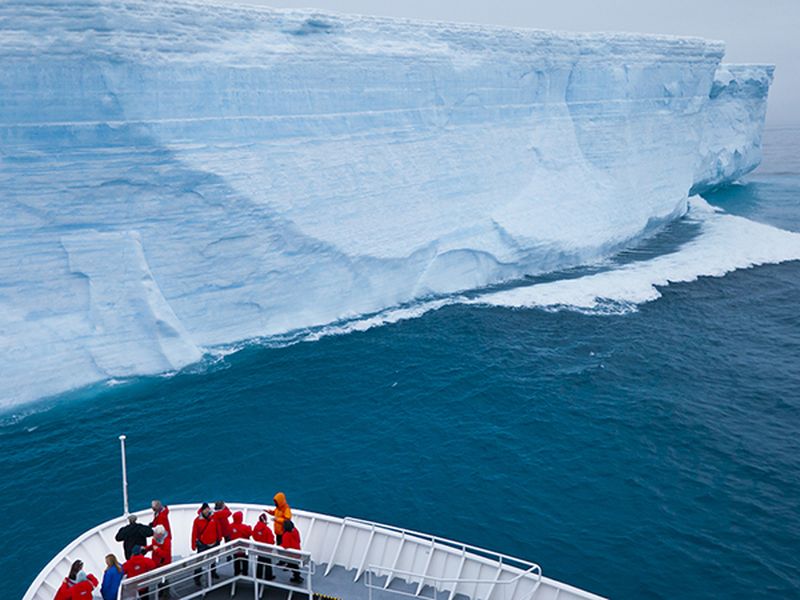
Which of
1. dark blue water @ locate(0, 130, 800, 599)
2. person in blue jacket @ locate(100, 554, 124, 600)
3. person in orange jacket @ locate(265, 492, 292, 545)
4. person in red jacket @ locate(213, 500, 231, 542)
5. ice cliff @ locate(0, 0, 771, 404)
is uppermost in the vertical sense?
ice cliff @ locate(0, 0, 771, 404)

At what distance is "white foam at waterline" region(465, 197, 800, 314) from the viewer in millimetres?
22484

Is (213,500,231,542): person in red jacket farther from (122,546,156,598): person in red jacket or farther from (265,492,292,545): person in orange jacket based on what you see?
(122,546,156,598): person in red jacket

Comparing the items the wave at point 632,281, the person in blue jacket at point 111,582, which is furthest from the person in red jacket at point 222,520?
the wave at point 632,281

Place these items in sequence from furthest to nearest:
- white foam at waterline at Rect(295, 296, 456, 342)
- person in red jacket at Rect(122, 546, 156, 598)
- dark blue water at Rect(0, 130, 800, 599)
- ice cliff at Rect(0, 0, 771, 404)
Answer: white foam at waterline at Rect(295, 296, 456, 342)
ice cliff at Rect(0, 0, 771, 404)
dark blue water at Rect(0, 130, 800, 599)
person in red jacket at Rect(122, 546, 156, 598)

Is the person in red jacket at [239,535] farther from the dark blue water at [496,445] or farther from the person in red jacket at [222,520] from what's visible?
the dark blue water at [496,445]

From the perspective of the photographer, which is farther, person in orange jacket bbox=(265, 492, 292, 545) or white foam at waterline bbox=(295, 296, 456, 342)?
white foam at waterline bbox=(295, 296, 456, 342)

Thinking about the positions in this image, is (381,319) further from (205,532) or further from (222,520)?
(205,532)

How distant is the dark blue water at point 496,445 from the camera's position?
38.1 ft

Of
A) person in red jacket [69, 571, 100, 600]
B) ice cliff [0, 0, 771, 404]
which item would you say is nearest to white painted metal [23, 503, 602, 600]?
person in red jacket [69, 571, 100, 600]

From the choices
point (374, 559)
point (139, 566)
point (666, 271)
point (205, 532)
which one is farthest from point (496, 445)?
point (666, 271)

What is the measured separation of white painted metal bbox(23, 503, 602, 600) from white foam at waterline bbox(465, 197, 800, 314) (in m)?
13.3

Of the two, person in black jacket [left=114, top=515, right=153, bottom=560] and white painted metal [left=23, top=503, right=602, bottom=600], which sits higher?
person in black jacket [left=114, top=515, right=153, bottom=560]

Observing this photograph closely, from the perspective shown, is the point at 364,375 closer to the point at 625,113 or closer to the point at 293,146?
the point at 293,146

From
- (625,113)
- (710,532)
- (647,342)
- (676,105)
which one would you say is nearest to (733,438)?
(710,532)
